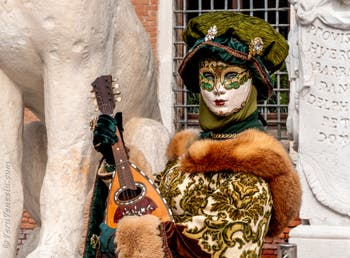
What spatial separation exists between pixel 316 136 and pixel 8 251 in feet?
8.18

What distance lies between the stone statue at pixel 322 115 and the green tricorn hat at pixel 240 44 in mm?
2663

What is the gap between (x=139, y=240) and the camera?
126 inches

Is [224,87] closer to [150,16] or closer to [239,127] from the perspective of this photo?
[239,127]

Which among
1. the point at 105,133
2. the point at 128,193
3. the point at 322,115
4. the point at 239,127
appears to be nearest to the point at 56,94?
the point at 105,133

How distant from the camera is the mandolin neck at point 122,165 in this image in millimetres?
3381

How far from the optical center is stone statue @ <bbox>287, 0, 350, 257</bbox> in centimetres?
612

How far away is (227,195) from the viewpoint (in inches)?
128

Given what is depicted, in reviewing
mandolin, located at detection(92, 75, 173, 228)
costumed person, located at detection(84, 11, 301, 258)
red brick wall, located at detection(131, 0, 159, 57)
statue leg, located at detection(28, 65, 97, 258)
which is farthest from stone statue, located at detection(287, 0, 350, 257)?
red brick wall, located at detection(131, 0, 159, 57)

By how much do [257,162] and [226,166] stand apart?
94 mm

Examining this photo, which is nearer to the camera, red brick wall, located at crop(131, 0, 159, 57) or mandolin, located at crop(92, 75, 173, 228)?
mandolin, located at crop(92, 75, 173, 228)

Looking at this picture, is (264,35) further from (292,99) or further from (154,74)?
(292,99)

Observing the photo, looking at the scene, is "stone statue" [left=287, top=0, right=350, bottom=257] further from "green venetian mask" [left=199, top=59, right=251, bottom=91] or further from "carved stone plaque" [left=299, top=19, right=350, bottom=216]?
"green venetian mask" [left=199, top=59, right=251, bottom=91]

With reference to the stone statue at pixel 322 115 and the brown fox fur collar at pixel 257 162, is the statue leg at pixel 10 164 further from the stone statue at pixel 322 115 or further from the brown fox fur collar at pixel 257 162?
the stone statue at pixel 322 115

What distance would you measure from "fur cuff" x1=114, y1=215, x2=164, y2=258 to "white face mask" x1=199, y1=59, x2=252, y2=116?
0.44m
